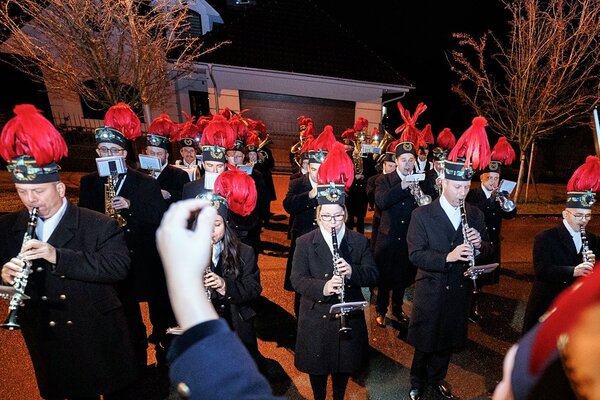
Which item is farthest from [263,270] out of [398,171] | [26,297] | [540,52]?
[540,52]

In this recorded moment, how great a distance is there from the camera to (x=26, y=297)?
7.83ft

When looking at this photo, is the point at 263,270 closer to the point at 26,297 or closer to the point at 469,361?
the point at 469,361

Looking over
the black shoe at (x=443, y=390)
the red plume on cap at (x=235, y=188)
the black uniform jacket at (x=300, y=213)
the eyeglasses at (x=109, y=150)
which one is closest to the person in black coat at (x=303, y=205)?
the black uniform jacket at (x=300, y=213)

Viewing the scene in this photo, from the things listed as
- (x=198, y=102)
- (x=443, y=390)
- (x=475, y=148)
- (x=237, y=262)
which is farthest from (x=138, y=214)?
(x=198, y=102)

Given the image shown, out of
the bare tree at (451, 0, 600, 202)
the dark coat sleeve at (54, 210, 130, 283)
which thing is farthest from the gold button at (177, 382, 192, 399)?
the bare tree at (451, 0, 600, 202)

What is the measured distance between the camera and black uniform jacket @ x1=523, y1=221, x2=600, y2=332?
3.60 m

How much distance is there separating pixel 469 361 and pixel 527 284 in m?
3.48

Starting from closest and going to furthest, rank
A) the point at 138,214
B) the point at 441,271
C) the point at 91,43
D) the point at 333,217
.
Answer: the point at 333,217
the point at 441,271
the point at 138,214
the point at 91,43

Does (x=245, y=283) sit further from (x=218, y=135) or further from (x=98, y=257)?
(x=218, y=135)

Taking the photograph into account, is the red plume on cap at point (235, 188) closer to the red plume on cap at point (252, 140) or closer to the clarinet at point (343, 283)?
the clarinet at point (343, 283)

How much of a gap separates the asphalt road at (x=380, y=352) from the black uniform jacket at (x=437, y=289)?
3.10ft

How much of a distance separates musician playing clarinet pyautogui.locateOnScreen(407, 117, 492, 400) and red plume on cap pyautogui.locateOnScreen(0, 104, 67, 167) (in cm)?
372

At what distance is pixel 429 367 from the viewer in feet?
12.9

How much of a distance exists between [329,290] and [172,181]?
13.9 feet
